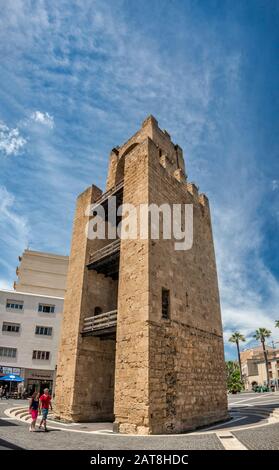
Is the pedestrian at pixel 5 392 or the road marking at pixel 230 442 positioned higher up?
the road marking at pixel 230 442


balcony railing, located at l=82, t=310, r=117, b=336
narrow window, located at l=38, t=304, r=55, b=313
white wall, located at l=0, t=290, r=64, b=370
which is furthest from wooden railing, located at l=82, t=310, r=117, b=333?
narrow window, located at l=38, t=304, r=55, b=313

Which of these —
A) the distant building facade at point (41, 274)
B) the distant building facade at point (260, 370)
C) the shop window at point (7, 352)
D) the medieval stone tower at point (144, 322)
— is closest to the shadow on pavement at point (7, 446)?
the medieval stone tower at point (144, 322)

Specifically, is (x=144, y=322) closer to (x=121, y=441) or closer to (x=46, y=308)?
(x=121, y=441)

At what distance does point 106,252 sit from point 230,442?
8853 mm

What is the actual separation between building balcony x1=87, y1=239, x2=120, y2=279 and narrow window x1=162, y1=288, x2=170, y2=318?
2.93 m

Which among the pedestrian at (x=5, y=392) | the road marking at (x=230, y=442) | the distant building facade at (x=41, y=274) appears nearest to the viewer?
the road marking at (x=230, y=442)

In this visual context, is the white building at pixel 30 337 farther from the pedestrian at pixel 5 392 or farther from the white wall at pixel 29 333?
the pedestrian at pixel 5 392

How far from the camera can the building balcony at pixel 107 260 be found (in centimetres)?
1381

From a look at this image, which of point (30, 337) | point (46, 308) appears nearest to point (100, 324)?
point (30, 337)

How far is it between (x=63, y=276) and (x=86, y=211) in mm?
28450

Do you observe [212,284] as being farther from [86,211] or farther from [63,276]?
[63,276]

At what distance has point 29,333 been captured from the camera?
3083 centimetres

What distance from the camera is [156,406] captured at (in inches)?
381
